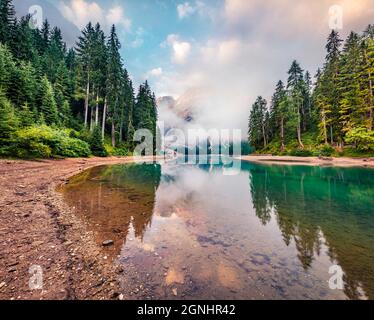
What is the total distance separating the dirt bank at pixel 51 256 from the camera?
9.84 ft

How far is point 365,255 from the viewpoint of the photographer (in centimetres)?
445

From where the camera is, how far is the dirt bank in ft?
9.84

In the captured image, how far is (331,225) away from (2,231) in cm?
1009

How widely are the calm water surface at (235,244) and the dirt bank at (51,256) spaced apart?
336mm

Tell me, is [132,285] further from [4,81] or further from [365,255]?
[4,81]

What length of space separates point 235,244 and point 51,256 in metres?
4.45

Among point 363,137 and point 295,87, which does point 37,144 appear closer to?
point 363,137

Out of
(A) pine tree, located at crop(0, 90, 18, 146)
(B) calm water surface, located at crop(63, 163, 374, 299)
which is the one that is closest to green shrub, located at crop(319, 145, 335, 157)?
(B) calm water surface, located at crop(63, 163, 374, 299)

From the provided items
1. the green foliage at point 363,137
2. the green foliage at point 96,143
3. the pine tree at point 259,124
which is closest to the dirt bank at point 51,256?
the green foliage at point 96,143

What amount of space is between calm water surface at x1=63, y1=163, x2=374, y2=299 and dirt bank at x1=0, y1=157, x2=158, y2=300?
336mm

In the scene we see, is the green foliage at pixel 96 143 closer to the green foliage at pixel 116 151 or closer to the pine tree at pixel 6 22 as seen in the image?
the green foliage at pixel 116 151

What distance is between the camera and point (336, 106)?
117 ft

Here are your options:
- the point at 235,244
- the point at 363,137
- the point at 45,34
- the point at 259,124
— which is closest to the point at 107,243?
the point at 235,244
